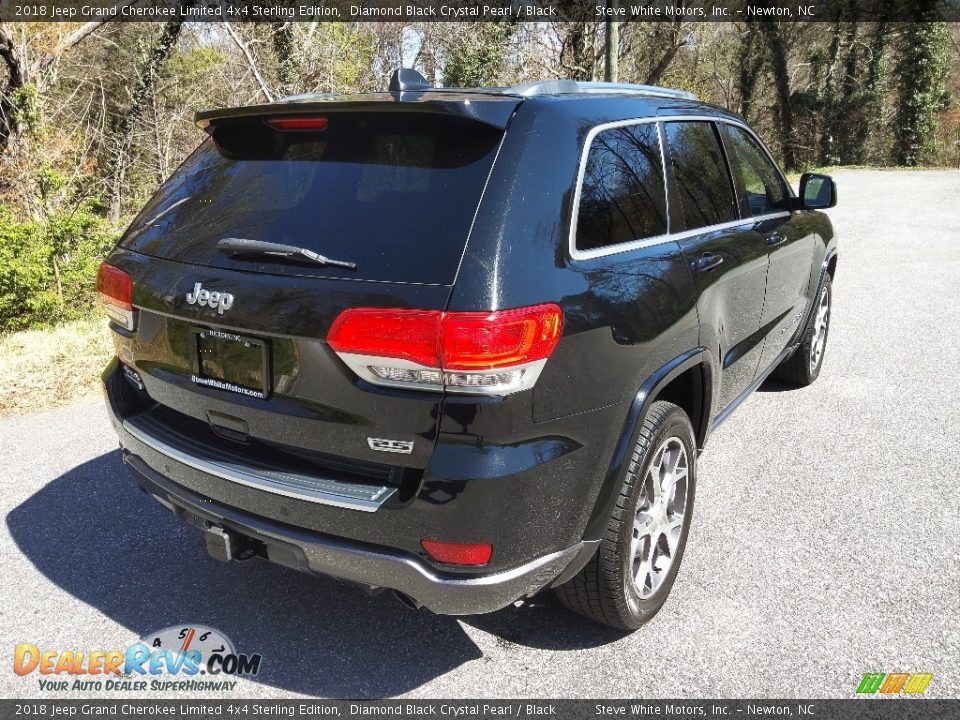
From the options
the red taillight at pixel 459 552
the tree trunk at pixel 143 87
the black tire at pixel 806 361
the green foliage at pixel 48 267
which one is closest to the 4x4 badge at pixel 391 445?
the red taillight at pixel 459 552

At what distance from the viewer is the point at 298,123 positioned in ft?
8.42

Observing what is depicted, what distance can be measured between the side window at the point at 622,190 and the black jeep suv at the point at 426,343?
12mm

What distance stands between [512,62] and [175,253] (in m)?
22.4

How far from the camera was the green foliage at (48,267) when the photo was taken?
24.7 ft

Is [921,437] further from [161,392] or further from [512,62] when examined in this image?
[512,62]

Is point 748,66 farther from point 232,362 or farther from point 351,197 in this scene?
point 232,362

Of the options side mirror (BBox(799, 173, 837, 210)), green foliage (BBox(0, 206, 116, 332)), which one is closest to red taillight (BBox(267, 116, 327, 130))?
side mirror (BBox(799, 173, 837, 210))

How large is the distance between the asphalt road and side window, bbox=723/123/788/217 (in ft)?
4.59

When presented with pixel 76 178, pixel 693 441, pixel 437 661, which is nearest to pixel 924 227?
pixel 693 441

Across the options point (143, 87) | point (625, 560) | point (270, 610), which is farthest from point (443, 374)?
point (143, 87)

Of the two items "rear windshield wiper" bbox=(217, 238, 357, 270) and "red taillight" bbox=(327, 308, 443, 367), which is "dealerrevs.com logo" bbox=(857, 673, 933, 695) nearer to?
"red taillight" bbox=(327, 308, 443, 367)

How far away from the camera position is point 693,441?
298 centimetres

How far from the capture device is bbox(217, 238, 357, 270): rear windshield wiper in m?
2.21

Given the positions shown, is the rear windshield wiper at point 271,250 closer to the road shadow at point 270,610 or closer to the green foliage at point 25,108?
the road shadow at point 270,610
